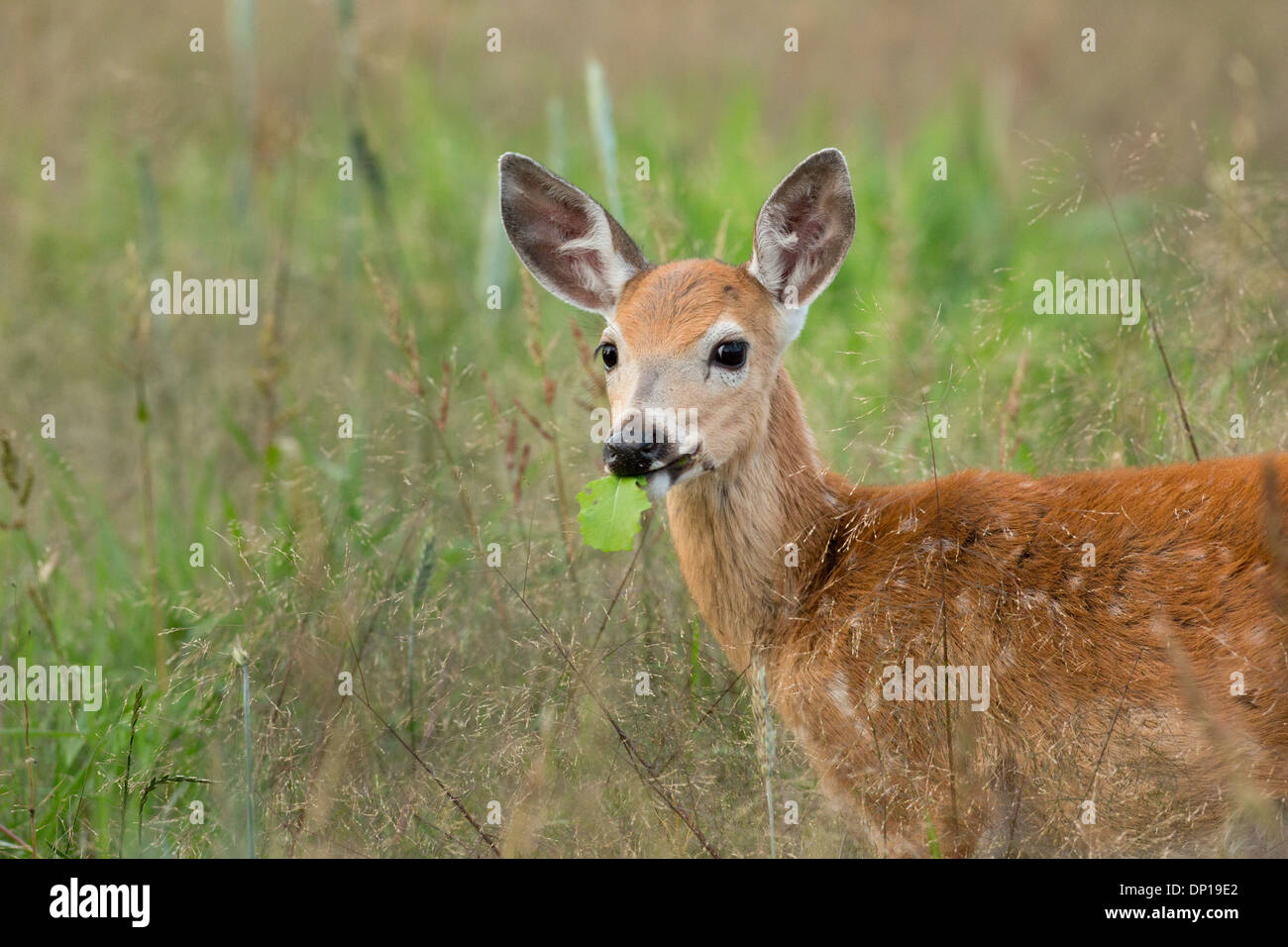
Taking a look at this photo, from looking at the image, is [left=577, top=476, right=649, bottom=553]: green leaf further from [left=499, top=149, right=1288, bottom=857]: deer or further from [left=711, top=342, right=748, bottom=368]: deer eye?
[left=711, top=342, right=748, bottom=368]: deer eye

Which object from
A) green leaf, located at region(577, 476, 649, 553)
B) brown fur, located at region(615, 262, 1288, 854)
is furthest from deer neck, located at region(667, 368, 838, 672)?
green leaf, located at region(577, 476, 649, 553)

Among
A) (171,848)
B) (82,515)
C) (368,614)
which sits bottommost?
(171,848)

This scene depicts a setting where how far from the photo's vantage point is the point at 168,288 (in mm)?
7023

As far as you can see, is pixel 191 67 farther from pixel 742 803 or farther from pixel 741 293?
pixel 742 803

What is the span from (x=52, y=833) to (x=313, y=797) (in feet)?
2.40

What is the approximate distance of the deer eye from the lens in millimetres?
4223

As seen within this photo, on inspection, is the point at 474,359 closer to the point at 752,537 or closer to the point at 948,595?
the point at 752,537

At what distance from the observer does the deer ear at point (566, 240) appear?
4.67 meters

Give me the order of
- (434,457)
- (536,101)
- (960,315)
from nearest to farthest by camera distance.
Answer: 1. (434,457)
2. (960,315)
3. (536,101)

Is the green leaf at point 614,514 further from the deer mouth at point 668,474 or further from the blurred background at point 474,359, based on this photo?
the blurred background at point 474,359

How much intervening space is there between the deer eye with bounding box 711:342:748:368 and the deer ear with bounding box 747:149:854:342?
29 cm

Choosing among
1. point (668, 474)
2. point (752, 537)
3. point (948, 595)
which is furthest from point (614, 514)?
point (948, 595)

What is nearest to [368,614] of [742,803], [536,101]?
[742,803]

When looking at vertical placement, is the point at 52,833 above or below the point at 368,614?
below
